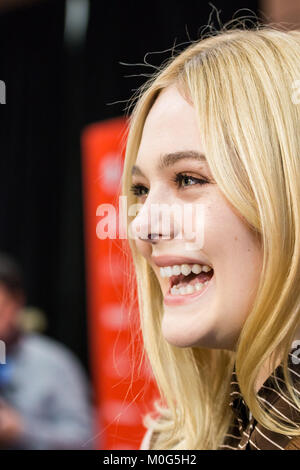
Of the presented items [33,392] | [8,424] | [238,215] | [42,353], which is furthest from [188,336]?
[42,353]

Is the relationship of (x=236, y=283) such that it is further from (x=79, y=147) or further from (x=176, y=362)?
(x=79, y=147)

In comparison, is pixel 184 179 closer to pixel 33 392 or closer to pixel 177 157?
pixel 177 157

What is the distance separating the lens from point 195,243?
794 mm

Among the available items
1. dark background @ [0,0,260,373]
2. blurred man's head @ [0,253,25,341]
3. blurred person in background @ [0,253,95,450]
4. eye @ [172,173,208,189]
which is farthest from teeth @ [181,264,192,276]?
dark background @ [0,0,260,373]

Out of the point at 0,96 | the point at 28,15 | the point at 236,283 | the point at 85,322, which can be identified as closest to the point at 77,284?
the point at 85,322

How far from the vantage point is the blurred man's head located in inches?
99.4

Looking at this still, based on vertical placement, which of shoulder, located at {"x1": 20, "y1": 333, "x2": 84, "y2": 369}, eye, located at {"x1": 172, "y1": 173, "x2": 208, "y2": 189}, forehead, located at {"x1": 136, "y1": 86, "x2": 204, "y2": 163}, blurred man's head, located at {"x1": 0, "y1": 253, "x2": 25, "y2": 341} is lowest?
shoulder, located at {"x1": 20, "y1": 333, "x2": 84, "y2": 369}

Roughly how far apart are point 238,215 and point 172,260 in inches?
4.1

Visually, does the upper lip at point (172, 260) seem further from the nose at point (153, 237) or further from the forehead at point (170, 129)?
the forehead at point (170, 129)

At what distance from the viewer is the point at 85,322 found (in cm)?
343

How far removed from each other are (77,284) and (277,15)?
1.92 m

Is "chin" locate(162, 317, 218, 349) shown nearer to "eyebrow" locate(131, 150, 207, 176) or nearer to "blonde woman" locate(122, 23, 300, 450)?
"blonde woman" locate(122, 23, 300, 450)

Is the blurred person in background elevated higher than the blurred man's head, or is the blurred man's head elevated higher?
the blurred man's head

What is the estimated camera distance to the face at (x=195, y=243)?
0.78 metres
